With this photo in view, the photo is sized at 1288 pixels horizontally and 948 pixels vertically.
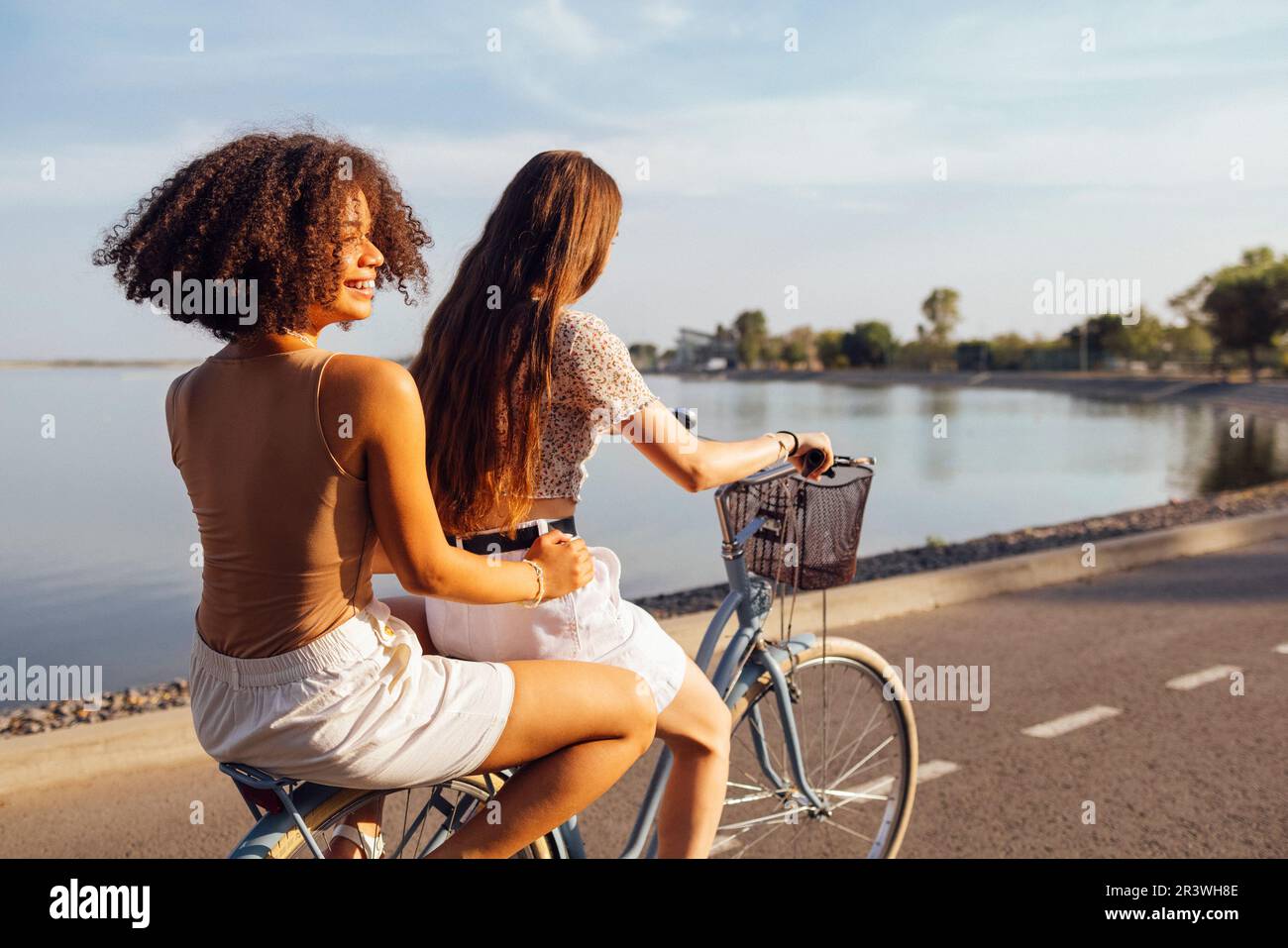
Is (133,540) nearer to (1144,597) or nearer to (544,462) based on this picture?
(1144,597)

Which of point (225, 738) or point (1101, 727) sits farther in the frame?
point (1101, 727)

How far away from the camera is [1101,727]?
504cm

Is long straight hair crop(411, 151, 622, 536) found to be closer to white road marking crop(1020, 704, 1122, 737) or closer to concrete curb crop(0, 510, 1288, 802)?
concrete curb crop(0, 510, 1288, 802)

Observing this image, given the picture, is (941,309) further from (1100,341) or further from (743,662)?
(743,662)

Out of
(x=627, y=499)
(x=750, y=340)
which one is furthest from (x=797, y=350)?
(x=627, y=499)

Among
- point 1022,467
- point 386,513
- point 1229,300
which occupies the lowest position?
point 1022,467

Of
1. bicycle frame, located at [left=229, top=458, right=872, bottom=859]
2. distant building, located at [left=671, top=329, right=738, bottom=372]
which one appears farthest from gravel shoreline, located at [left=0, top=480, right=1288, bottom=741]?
distant building, located at [left=671, top=329, right=738, bottom=372]

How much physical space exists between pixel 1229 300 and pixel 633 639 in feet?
257

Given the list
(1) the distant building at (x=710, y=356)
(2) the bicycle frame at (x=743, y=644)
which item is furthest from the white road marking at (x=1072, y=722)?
(1) the distant building at (x=710, y=356)

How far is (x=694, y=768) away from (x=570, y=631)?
1.83ft

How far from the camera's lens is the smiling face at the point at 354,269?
1953mm

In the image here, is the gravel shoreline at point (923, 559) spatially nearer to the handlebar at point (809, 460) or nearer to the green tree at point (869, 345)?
the handlebar at point (809, 460)

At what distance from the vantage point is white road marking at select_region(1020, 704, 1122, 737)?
4.99 metres
